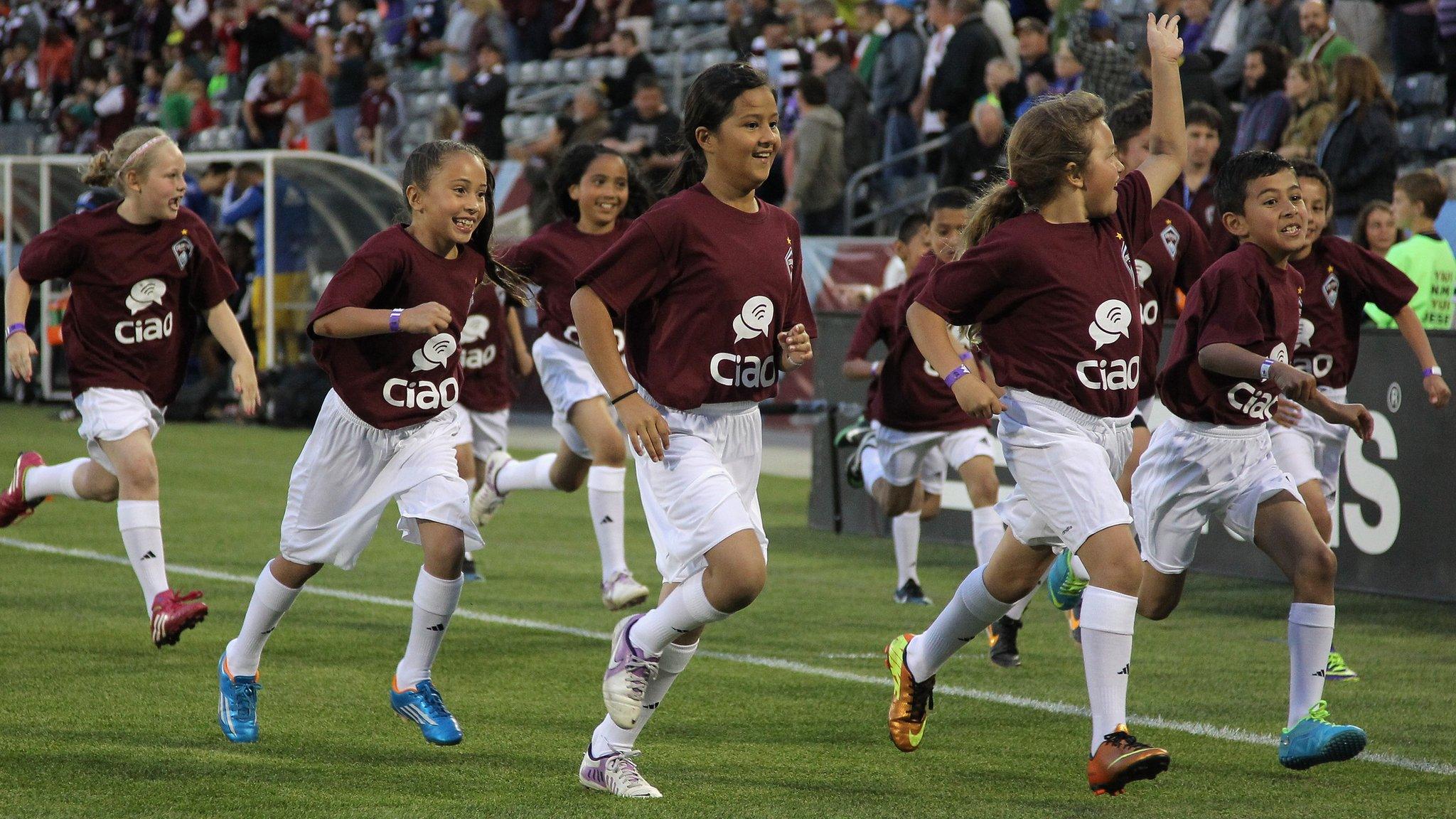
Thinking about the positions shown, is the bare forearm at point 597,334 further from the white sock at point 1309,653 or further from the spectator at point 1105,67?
the spectator at point 1105,67

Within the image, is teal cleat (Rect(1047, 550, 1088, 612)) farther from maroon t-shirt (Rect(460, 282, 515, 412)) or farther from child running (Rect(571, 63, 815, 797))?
maroon t-shirt (Rect(460, 282, 515, 412))

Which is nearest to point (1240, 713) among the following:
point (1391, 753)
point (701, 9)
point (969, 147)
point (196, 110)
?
point (1391, 753)

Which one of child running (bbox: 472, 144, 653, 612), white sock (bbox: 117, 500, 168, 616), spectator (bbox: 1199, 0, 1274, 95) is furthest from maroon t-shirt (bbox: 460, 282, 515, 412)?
spectator (bbox: 1199, 0, 1274, 95)

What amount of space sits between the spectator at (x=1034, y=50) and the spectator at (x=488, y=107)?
7397mm

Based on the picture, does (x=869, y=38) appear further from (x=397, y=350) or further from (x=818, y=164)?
(x=397, y=350)

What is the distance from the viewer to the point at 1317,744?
188 inches

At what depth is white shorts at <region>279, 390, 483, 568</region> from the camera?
5324 millimetres

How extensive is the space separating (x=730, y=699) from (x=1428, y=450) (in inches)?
159

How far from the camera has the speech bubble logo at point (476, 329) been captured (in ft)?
29.7

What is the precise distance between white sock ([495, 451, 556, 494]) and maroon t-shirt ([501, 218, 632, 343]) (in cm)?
89

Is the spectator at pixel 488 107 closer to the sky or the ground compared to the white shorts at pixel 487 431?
closer to the sky

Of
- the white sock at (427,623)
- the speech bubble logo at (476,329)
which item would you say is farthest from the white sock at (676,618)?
the speech bubble logo at (476,329)

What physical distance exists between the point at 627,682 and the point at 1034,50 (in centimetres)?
1134

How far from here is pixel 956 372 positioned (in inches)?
A: 186
